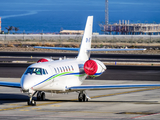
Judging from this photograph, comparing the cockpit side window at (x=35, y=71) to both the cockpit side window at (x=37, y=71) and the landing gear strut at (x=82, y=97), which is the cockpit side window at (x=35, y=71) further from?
the landing gear strut at (x=82, y=97)

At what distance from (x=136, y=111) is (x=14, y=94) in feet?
43.7

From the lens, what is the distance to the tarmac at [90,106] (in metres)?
23.7

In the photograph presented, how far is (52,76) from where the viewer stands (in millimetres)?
28391

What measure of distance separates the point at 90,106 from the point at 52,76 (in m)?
3.55

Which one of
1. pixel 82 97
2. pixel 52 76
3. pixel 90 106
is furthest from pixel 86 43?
pixel 90 106

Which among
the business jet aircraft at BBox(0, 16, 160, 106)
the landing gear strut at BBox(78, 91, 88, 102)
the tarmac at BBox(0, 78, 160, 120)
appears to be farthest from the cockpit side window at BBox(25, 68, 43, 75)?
the landing gear strut at BBox(78, 91, 88, 102)

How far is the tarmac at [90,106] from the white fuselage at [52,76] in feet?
4.53

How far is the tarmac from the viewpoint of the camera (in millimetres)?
23672

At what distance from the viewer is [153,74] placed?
4884 centimetres

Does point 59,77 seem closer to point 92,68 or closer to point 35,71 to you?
point 35,71

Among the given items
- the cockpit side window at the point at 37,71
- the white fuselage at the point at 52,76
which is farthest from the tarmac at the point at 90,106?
Result: the cockpit side window at the point at 37,71

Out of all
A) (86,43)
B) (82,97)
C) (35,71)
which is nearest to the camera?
(35,71)

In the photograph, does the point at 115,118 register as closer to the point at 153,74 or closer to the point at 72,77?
the point at 72,77

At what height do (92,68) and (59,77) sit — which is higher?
(92,68)
